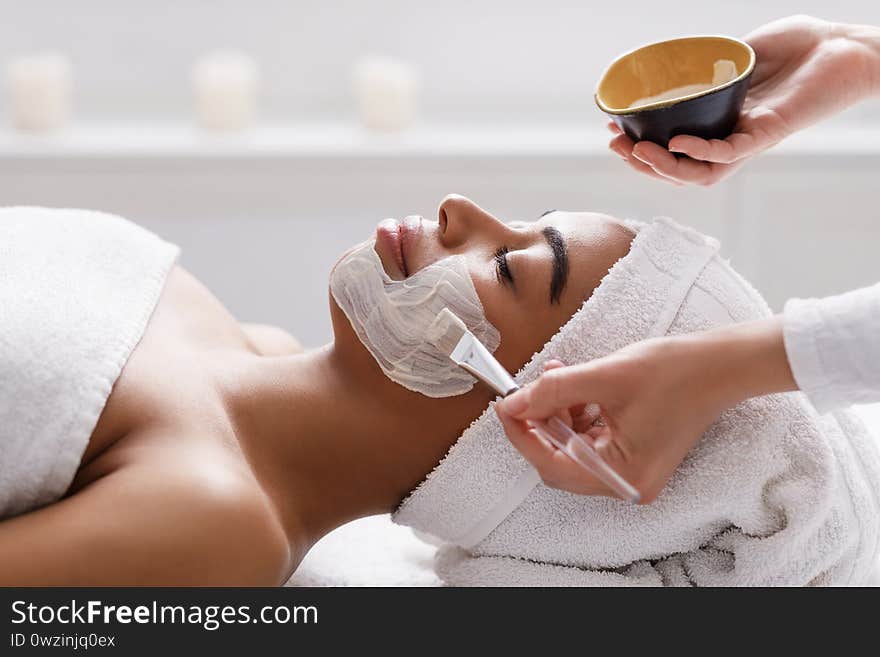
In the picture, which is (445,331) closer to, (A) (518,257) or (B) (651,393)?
(A) (518,257)

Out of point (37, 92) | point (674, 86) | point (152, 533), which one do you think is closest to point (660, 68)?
point (674, 86)

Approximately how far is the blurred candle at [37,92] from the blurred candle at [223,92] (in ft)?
1.07

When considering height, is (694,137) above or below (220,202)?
Result: above

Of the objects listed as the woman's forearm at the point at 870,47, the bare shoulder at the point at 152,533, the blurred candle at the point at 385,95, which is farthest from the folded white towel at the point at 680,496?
the blurred candle at the point at 385,95

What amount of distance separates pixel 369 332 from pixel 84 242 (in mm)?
393

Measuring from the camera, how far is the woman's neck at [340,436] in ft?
4.04

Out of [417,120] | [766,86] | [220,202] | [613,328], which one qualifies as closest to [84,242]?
[613,328]

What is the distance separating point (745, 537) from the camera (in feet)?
3.95

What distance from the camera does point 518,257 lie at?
125cm

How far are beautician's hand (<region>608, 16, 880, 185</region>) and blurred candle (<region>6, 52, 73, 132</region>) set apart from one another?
173cm

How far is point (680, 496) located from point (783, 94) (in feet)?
1.92

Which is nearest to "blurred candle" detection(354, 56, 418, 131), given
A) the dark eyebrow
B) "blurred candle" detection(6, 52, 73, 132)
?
"blurred candle" detection(6, 52, 73, 132)

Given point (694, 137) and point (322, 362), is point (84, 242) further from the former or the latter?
point (694, 137)

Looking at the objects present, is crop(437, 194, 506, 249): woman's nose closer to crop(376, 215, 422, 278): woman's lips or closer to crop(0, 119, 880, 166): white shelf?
crop(376, 215, 422, 278): woman's lips
